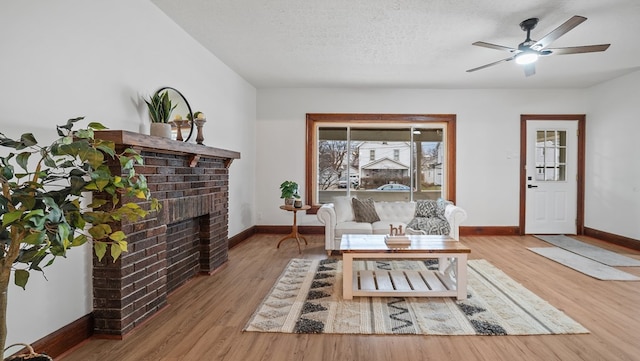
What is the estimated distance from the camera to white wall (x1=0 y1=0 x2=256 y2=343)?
1826mm

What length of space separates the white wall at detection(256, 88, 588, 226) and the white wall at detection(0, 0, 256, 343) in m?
2.87

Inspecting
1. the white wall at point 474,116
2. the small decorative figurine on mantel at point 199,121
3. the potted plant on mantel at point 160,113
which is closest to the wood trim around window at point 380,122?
the white wall at point 474,116

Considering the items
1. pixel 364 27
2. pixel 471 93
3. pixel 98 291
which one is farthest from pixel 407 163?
pixel 98 291

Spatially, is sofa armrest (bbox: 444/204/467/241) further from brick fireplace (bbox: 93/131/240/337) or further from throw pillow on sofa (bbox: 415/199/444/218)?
brick fireplace (bbox: 93/131/240/337)

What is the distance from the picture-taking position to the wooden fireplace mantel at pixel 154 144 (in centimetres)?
216

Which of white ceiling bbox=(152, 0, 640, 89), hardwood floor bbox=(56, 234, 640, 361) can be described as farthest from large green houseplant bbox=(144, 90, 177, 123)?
hardwood floor bbox=(56, 234, 640, 361)

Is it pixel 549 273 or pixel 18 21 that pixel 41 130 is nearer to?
pixel 18 21

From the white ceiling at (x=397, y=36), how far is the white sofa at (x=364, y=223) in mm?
2034

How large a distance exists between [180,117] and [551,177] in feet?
20.5

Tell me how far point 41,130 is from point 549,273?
4.79 metres

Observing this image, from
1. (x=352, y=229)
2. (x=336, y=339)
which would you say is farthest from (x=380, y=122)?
(x=336, y=339)

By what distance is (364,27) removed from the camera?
344 cm

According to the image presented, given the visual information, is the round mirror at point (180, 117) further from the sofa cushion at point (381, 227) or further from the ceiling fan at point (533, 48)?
the ceiling fan at point (533, 48)

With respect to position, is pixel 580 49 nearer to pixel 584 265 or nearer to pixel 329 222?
pixel 584 265
